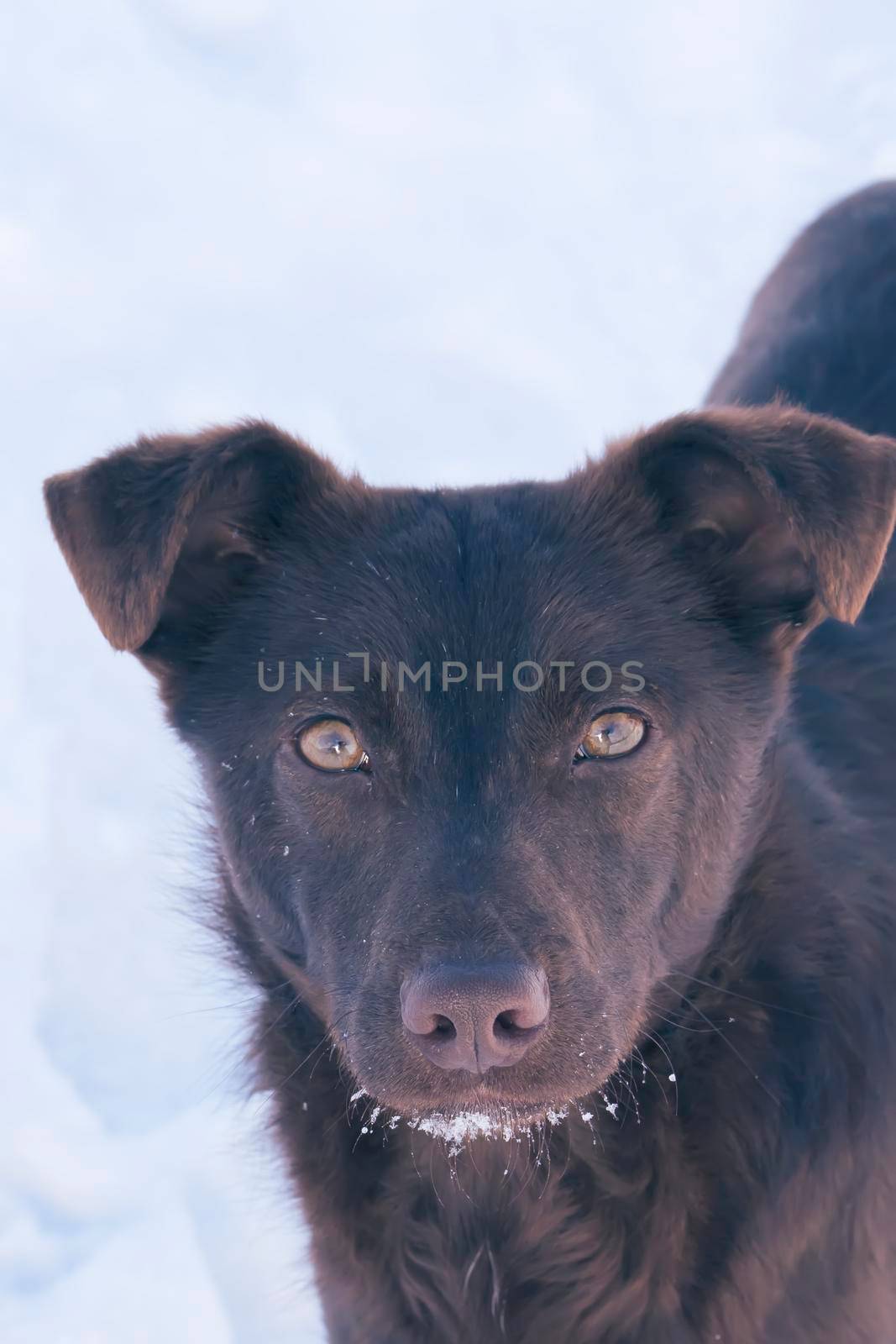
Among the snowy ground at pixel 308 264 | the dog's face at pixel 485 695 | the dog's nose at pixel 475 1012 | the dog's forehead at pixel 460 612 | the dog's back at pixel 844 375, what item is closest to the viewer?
the dog's nose at pixel 475 1012

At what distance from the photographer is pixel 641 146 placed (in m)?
7.62

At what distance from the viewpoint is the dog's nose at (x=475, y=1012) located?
2.28 meters

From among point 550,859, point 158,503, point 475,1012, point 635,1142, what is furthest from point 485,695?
point 635,1142

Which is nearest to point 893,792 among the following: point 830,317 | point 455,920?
point 455,920

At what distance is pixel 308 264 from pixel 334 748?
4.94 m

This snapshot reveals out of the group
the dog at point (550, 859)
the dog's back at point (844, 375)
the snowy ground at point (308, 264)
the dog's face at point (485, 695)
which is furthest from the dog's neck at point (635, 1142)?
the snowy ground at point (308, 264)

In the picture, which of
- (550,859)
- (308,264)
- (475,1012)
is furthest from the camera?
(308,264)

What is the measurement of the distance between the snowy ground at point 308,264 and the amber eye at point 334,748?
6.43 ft

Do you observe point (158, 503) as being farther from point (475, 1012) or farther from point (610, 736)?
point (475, 1012)

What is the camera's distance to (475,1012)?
2281mm

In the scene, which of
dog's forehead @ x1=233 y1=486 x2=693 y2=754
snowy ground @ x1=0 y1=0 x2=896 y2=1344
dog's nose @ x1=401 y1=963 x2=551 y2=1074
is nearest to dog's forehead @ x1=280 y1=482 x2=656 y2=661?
dog's forehead @ x1=233 y1=486 x2=693 y2=754

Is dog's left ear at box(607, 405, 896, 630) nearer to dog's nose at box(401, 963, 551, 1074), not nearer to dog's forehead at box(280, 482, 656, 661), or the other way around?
dog's forehead at box(280, 482, 656, 661)

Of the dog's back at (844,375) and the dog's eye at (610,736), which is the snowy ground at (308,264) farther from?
the dog's eye at (610,736)

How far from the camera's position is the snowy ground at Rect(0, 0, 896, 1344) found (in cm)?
495
